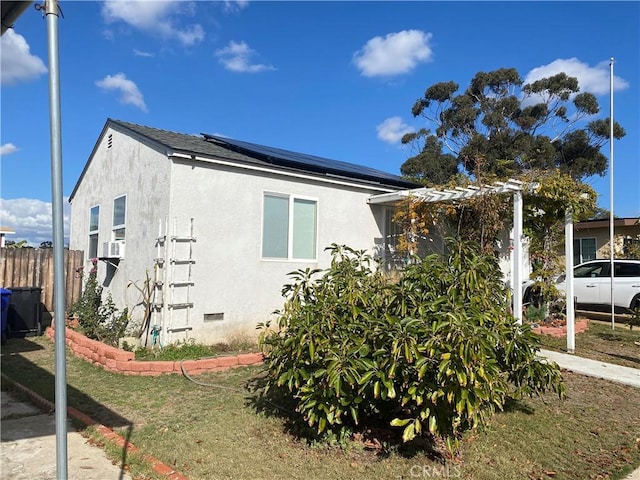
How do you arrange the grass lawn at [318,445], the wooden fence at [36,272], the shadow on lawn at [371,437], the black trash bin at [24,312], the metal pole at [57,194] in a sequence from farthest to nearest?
the wooden fence at [36,272] < the black trash bin at [24,312] < the shadow on lawn at [371,437] < the grass lawn at [318,445] < the metal pole at [57,194]

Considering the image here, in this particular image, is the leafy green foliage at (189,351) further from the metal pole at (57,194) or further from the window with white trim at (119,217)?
the metal pole at (57,194)

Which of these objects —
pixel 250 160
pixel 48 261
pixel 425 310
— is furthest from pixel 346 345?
pixel 48 261

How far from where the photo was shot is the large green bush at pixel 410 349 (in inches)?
136

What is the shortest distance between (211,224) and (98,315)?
3.16 meters

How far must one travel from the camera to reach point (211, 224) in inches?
314

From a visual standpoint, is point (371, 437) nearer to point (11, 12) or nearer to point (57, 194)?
point (57, 194)

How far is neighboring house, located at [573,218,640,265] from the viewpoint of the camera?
17.1 meters

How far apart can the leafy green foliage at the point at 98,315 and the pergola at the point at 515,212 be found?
5.77 meters

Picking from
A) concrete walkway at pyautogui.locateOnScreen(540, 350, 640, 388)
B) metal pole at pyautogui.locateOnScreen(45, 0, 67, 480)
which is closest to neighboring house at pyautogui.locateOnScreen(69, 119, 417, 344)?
concrete walkway at pyautogui.locateOnScreen(540, 350, 640, 388)

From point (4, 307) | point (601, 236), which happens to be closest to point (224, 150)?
point (4, 307)

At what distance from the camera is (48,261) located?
418 inches

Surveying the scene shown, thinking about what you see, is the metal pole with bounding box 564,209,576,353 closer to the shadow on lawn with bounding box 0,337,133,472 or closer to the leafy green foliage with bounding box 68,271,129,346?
the shadow on lawn with bounding box 0,337,133,472

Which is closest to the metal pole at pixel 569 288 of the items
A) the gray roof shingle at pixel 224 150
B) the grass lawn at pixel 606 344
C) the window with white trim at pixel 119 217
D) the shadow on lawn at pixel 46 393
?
the grass lawn at pixel 606 344

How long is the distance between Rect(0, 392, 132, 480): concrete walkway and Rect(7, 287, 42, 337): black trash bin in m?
4.98
